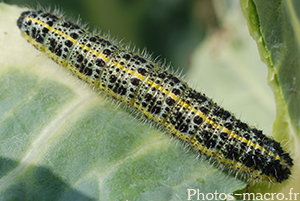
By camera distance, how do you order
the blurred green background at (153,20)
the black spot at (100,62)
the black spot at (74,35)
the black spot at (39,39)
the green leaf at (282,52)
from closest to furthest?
the green leaf at (282,52) < the black spot at (100,62) < the black spot at (74,35) < the black spot at (39,39) < the blurred green background at (153,20)

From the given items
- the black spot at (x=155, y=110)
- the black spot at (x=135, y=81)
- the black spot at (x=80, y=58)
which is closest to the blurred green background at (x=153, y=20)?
the black spot at (x=80, y=58)

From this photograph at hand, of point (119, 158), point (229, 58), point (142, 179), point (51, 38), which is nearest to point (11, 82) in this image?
point (51, 38)

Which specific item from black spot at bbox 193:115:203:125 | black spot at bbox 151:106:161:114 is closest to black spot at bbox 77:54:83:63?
black spot at bbox 151:106:161:114

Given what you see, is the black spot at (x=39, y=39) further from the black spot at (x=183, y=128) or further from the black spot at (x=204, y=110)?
the black spot at (x=204, y=110)

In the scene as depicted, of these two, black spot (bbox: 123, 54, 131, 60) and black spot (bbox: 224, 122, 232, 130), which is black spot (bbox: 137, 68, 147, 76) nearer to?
black spot (bbox: 123, 54, 131, 60)

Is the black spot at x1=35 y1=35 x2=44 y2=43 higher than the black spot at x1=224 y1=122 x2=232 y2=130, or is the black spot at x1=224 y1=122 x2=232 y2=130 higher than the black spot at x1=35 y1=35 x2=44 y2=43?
the black spot at x1=224 y1=122 x2=232 y2=130
